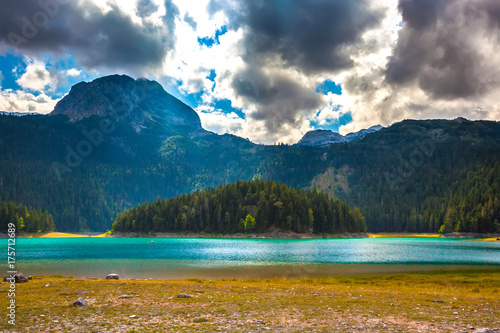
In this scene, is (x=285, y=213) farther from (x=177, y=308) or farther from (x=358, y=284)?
(x=177, y=308)

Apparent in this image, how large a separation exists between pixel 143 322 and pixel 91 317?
10.0 ft

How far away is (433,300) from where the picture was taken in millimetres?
23359

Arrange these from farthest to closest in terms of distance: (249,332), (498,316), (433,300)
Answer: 1. (433,300)
2. (498,316)
3. (249,332)

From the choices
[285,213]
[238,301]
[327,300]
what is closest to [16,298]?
[238,301]

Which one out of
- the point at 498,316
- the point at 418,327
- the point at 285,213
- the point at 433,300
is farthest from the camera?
the point at 285,213

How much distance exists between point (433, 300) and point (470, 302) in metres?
2.36

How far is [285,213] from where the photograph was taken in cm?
19750

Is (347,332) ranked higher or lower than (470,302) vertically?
higher

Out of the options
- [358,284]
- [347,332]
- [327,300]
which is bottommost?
[358,284]

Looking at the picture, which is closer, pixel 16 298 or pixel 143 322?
pixel 143 322

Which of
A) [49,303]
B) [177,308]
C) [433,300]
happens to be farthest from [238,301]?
[433,300]

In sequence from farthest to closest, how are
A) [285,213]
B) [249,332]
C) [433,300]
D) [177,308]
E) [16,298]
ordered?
[285,213]
[433,300]
[16,298]
[177,308]
[249,332]

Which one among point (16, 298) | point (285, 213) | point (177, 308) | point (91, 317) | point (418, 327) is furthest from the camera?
point (285, 213)

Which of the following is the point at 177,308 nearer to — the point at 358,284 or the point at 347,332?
the point at 347,332
